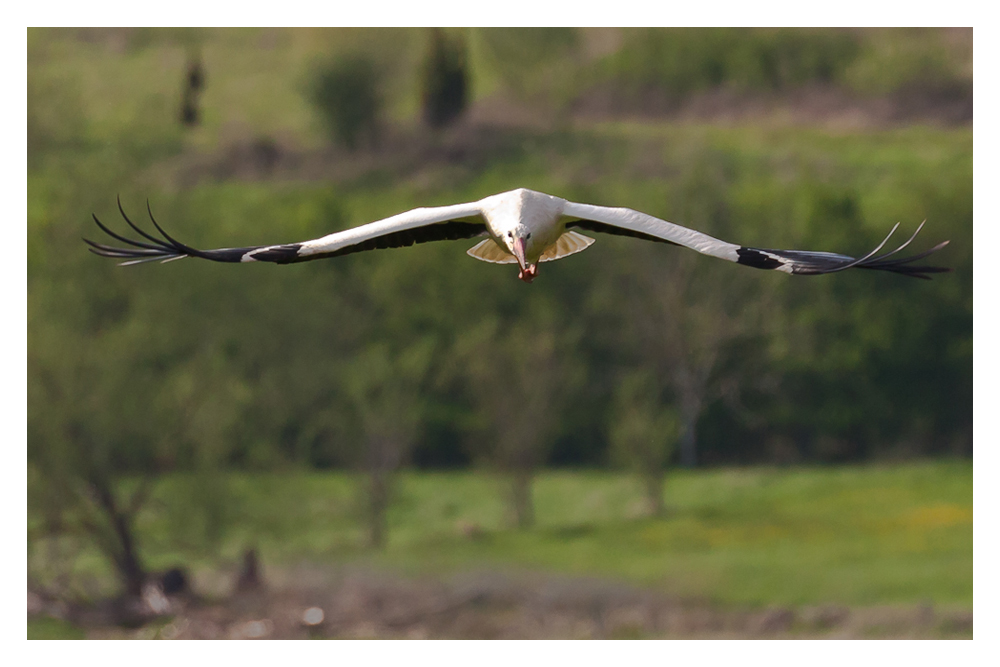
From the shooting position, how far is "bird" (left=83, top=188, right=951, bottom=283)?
11352 mm

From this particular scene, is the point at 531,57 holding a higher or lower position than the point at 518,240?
higher

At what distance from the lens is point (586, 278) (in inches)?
2196

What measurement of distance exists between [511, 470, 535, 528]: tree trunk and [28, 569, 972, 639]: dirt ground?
95.4 inches

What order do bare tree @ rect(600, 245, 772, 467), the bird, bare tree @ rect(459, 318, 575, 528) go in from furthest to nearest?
bare tree @ rect(600, 245, 772, 467)
bare tree @ rect(459, 318, 575, 528)
the bird

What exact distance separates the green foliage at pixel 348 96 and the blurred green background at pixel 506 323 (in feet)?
0.46

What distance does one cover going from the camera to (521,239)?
11891 millimetres

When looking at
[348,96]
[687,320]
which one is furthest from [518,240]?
[348,96]

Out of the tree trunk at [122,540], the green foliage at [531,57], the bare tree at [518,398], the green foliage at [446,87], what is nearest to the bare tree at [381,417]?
the bare tree at [518,398]

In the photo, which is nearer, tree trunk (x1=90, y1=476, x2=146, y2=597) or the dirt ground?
tree trunk (x1=90, y1=476, x2=146, y2=597)

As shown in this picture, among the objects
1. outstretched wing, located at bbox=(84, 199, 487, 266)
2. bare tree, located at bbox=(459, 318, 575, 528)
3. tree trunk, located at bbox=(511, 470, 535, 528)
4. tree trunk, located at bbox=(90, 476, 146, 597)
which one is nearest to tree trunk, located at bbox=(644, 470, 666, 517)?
bare tree, located at bbox=(459, 318, 575, 528)

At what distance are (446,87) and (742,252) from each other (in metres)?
49.1

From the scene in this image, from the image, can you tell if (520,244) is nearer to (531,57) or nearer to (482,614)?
(482,614)

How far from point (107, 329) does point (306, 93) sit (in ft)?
51.2

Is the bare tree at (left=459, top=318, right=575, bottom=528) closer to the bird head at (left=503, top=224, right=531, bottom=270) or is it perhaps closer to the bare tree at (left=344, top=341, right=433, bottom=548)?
the bare tree at (left=344, top=341, right=433, bottom=548)
